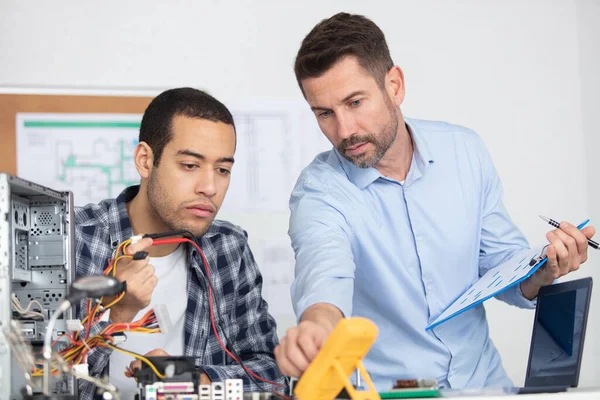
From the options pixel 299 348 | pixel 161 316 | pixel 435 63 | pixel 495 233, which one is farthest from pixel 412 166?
pixel 435 63

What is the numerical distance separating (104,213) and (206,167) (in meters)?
0.37

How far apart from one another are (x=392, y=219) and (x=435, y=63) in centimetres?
162

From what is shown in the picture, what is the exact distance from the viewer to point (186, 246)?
7.67ft

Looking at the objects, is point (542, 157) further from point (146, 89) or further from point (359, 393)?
point (359, 393)

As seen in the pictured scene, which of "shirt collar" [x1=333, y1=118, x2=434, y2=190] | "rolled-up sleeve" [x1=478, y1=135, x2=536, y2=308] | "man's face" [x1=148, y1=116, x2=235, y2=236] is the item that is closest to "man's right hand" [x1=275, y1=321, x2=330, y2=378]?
"shirt collar" [x1=333, y1=118, x2=434, y2=190]

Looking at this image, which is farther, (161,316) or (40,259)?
(40,259)

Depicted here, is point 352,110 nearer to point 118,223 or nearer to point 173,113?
point 173,113

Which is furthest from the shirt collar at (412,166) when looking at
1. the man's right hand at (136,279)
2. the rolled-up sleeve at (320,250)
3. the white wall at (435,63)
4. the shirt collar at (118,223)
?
the white wall at (435,63)

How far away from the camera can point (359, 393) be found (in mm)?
1062

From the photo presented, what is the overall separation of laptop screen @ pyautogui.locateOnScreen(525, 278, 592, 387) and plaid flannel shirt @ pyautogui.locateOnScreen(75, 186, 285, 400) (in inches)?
31.4

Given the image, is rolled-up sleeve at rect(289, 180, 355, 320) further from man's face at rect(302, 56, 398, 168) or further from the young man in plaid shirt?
the young man in plaid shirt

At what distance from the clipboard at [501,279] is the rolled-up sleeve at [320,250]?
24cm

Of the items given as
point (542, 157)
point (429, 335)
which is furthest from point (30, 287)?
point (542, 157)

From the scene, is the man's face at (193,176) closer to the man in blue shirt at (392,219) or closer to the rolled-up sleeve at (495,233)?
the man in blue shirt at (392,219)
